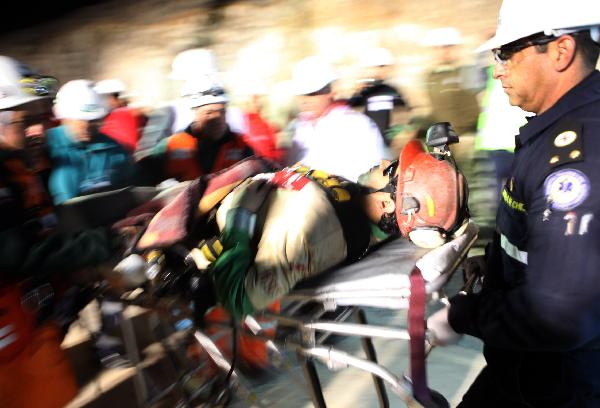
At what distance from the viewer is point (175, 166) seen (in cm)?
320

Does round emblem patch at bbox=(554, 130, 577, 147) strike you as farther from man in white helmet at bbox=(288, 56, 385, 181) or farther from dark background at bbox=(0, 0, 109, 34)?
dark background at bbox=(0, 0, 109, 34)

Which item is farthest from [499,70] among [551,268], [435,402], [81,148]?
[81,148]

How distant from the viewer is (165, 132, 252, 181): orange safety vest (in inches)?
126

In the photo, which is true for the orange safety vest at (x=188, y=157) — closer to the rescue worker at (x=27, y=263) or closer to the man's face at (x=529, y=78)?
the rescue worker at (x=27, y=263)

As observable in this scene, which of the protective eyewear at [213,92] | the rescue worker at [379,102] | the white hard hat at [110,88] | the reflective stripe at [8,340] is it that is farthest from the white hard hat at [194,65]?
the white hard hat at [110,88]

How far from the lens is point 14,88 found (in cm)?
206

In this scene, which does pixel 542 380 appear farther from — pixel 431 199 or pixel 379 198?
pixel 379 198

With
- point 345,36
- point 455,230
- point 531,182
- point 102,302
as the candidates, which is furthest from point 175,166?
point 345,36

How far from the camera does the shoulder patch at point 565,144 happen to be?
0.95 meters

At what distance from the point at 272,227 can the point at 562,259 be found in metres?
1.12

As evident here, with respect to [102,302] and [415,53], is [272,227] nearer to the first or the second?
[102,302]

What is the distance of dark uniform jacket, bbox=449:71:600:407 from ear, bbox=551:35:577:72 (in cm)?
6

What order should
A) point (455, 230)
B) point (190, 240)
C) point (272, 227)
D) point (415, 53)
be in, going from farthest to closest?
point (415, 53), point (190, 240), point (272, 227), point (455, 230)

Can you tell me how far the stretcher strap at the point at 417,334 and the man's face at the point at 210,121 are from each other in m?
2.11
